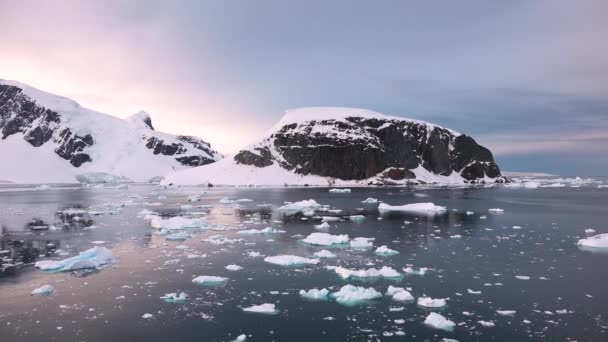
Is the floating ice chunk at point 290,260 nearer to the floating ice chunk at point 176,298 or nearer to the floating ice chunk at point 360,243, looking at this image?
the floating ice chunk at point 360,243

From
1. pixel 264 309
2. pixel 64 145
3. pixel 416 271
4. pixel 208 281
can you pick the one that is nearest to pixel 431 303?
pixel 416 271

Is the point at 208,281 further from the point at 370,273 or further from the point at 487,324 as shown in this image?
the point at 487,324

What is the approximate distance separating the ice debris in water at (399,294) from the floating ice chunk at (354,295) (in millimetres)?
454

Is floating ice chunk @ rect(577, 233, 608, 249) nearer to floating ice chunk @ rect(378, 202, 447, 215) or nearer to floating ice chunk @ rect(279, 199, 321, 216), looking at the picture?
floating ice chunk @ rect(378, 202, 447, 215)

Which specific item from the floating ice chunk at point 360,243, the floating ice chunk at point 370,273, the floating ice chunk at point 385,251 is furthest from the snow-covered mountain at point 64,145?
the floating ice chunk at point 370,273

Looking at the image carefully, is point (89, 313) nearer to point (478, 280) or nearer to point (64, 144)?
point (478, 280)

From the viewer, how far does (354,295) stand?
45.0 feet

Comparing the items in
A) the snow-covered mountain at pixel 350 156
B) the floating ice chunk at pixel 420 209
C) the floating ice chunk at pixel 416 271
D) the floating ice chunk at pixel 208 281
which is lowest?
the floating ice chunk at pixel 208 281

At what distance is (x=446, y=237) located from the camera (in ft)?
85.6

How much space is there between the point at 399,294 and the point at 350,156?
10282cm

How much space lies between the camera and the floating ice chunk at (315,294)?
1388 centimetres

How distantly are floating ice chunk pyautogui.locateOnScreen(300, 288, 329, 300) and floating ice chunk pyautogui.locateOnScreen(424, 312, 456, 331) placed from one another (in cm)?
356

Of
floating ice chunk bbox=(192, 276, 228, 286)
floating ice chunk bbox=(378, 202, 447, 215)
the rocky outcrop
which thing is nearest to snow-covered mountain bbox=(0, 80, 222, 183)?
the rocky outcrop

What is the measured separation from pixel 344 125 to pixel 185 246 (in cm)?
10387
